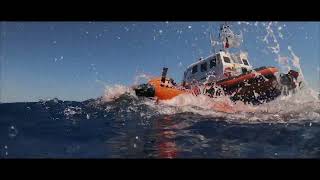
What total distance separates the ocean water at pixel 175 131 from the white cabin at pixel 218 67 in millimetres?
842

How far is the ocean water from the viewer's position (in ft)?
14.1

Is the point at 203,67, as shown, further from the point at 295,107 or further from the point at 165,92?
the point at 295,107

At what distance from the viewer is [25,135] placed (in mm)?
4617

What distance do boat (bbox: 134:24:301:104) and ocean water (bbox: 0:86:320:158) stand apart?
0.47 ft

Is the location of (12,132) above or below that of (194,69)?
below

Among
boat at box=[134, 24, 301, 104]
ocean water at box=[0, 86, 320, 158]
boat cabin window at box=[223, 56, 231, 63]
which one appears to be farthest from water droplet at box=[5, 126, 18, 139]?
boat cabin window at box=[223, 56, 231, 63]

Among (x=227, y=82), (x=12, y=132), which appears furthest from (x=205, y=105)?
(x=12, y=132)

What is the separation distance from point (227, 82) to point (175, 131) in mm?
1680

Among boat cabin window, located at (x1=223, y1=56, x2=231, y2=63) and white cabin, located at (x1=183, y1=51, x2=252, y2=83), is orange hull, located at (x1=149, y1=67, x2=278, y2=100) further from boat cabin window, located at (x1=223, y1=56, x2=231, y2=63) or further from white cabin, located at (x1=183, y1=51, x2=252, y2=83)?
boat cabin window, located at (x1=223, y1=56, x2=231, y2=63)

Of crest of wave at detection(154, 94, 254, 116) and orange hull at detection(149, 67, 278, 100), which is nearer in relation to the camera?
orange hull at detection(149, 67, 278, 100)

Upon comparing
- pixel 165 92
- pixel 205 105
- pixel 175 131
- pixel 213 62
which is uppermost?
pixel 213 62

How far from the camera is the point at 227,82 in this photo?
6492 millimetres
